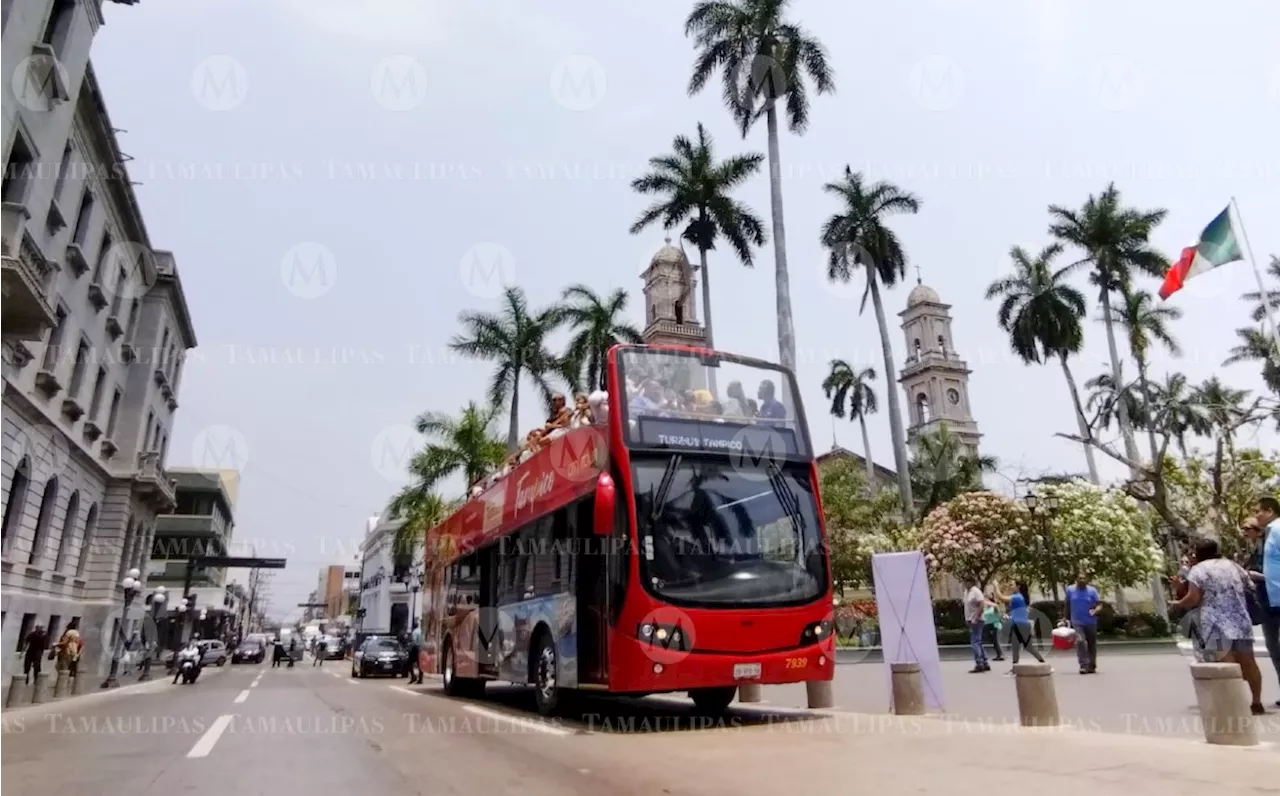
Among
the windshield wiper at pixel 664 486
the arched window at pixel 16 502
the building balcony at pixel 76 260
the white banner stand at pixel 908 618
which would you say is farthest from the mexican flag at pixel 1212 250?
the arched window at pixel 16 502

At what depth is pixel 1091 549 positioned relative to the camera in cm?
3136

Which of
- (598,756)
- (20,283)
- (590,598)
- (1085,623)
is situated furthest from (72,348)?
(1085,623)

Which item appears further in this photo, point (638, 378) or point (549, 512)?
point (549, 512)

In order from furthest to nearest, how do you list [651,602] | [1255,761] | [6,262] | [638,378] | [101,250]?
[101,250] < [6,262] < [638,378] < [651,602] < [1255,761]

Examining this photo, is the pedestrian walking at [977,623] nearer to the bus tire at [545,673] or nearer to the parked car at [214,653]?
the bus tire at [545,673]

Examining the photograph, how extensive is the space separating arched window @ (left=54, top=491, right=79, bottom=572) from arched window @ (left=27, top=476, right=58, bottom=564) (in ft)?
4.58

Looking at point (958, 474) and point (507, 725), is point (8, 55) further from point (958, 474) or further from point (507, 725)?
point (958, 474)

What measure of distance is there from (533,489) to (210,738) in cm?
491

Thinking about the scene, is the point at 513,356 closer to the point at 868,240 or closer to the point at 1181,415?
the point at 868,240

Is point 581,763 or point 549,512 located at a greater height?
point 549,512

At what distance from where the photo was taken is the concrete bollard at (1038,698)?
8.17 metres

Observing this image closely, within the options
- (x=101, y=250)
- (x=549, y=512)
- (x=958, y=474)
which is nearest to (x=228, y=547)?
(x=101, y=250)

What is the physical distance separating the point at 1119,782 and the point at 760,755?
280 cm

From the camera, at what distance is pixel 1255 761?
5.75m
